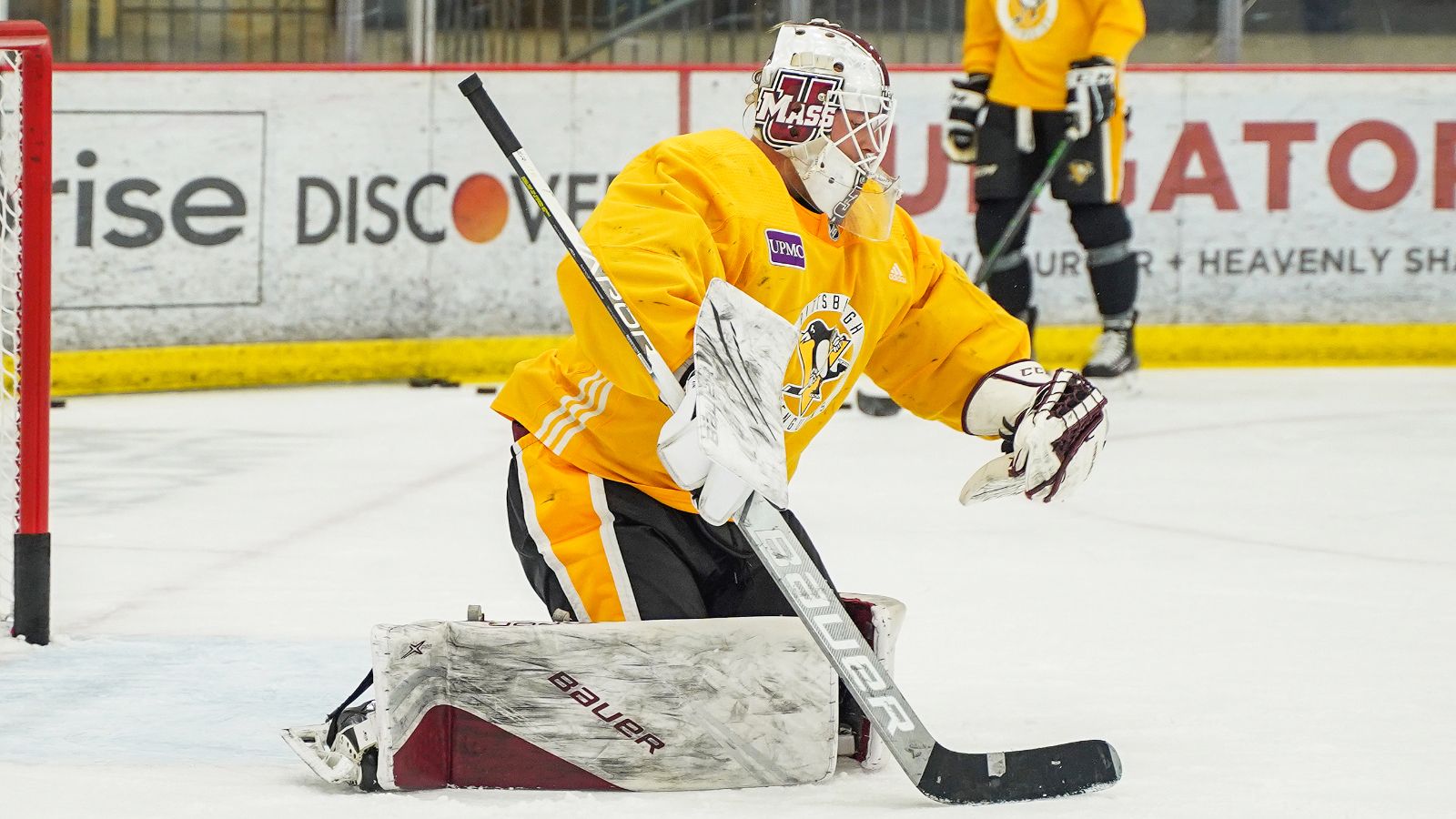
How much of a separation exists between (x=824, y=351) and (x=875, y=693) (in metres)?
0.42

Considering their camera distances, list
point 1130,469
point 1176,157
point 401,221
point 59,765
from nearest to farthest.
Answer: point 59,765 < point 1130,469 < point 401,221 < point 1176,157

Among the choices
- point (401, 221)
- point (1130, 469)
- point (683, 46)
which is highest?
point (683, 46)

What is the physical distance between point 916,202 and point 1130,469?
6.36 feet

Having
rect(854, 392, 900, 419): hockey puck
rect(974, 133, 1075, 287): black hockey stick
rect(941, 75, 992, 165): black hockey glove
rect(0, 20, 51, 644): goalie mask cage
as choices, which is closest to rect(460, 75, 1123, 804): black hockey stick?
rect(0, 20, 51, 644): goalie mask cage

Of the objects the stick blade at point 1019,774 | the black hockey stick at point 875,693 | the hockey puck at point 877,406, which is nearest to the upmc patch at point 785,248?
the black hockey stick at point 875,693

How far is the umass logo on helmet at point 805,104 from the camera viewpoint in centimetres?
215

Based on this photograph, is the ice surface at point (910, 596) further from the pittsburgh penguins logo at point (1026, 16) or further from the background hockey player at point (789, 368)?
the pittsburgh penguins logo at point (1026, 16)

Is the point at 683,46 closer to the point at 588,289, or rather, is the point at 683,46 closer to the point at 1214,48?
the point at 1214,48

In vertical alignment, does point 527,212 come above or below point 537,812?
above

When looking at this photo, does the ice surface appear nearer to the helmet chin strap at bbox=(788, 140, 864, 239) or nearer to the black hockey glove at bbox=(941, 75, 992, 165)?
the helmet chin strap at bbox=(788, 140, 864, 239)

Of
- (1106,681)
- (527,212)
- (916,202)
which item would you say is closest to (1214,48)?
(916,202)

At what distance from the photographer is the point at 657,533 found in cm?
219

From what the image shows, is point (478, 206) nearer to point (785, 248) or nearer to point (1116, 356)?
point (1116, 356)

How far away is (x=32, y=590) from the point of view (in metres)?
2.71
